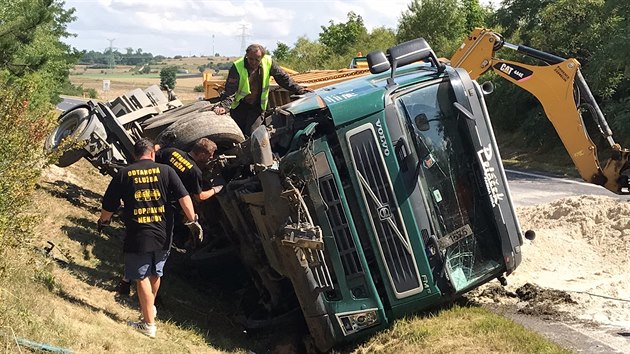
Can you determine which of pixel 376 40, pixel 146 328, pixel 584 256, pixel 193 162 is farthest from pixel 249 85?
pixel 376 40

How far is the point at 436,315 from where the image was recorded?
20.7ft

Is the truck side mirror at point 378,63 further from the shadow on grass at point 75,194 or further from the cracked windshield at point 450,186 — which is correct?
the shadow on grass at point 75,194

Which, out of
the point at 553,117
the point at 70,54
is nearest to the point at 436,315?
the point at 553,117

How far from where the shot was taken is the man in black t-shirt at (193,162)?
6559 millimetres

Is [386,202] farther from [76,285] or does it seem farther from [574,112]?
[574,112]

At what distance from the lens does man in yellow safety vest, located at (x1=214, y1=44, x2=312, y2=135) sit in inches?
309

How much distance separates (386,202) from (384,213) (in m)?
0.09

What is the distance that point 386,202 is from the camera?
5.80m

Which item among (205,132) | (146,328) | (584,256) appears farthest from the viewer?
(584,256)

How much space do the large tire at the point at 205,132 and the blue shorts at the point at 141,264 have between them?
1.65 metres

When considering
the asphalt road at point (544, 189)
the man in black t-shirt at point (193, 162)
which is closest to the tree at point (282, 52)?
the asphalt road at point (544, 189)

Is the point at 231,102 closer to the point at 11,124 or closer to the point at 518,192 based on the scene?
the point at 11,124

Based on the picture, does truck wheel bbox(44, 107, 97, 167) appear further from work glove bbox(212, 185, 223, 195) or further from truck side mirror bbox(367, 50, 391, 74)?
truck side mirror bbox(367, 50, 391, 74)

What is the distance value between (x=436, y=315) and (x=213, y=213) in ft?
8.14
